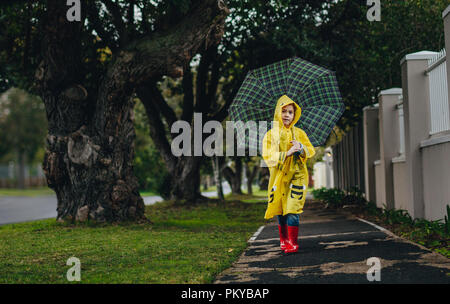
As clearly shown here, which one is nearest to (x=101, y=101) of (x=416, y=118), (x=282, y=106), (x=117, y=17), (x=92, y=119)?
(x=92, y=119)

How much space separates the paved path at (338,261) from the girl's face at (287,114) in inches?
68.3

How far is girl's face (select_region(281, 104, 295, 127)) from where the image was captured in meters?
7.02

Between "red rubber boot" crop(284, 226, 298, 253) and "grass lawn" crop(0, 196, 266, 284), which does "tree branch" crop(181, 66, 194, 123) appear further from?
"red rubber boot" crop(284, 226, 298, 253)

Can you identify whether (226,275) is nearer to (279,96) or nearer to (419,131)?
(279,96)

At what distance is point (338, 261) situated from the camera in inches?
248

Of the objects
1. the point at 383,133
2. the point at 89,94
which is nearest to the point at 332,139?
the point at 383,133

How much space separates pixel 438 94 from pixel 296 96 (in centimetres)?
332

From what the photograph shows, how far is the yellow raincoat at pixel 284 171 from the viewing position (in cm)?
695

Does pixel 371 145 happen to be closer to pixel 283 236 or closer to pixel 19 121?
pixel 283 236

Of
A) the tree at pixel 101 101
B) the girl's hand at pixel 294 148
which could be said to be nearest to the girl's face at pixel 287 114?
the girl's hand at pixel 294 148

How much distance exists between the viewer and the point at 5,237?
33.7ft

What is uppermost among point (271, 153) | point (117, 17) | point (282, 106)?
point (117, 17)

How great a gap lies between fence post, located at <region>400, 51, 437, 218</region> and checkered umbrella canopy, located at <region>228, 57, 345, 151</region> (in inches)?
125

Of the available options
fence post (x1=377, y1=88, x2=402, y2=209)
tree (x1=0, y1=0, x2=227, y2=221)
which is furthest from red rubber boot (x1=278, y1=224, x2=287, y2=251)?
fence post (x1=377, y1=88, x2=402, y2=209)
